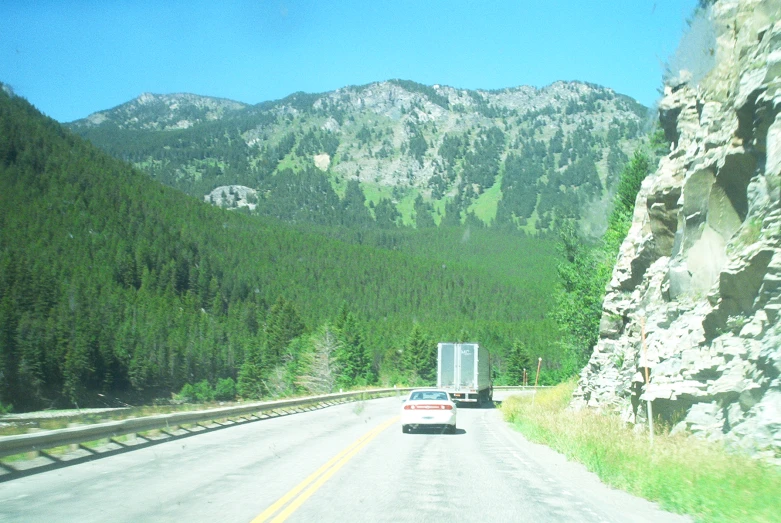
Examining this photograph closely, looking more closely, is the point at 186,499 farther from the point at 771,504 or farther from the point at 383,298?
the point at 383,298

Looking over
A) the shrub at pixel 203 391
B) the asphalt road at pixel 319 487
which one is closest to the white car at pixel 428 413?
the asphalt road at pixel 319 487

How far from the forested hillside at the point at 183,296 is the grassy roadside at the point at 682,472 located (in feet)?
129

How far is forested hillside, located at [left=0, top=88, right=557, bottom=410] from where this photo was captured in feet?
265

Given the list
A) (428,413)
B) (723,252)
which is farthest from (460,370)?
(723,252)

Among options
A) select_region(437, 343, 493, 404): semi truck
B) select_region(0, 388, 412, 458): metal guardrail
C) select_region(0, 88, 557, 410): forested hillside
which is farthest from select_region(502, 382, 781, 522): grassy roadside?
select_region(0, 88, 557, 410): forested hillside

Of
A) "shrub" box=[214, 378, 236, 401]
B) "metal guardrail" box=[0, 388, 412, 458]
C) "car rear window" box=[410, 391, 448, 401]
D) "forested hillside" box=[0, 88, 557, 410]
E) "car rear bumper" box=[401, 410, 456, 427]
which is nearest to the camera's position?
"metal guardrail" box=[0, 388, 412, 458]

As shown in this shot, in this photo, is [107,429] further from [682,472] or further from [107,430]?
[682,472]

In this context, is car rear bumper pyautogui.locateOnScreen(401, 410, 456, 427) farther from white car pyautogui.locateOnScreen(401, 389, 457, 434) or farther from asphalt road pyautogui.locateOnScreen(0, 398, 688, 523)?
asphalt road pyautogui.locateOnScreen(0, 398, 688, 523)

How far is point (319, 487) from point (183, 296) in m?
133

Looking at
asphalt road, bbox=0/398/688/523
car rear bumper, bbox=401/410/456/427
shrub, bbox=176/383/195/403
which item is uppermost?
car rear bumper, bbox=401/410/456/427

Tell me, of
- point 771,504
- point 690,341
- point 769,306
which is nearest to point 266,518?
point 771,504

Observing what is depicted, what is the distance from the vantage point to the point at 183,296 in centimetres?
13712

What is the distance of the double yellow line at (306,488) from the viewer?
8328 millimetres

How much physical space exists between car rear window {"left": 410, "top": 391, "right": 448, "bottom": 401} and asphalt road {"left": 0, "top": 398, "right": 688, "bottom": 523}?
199 inches
